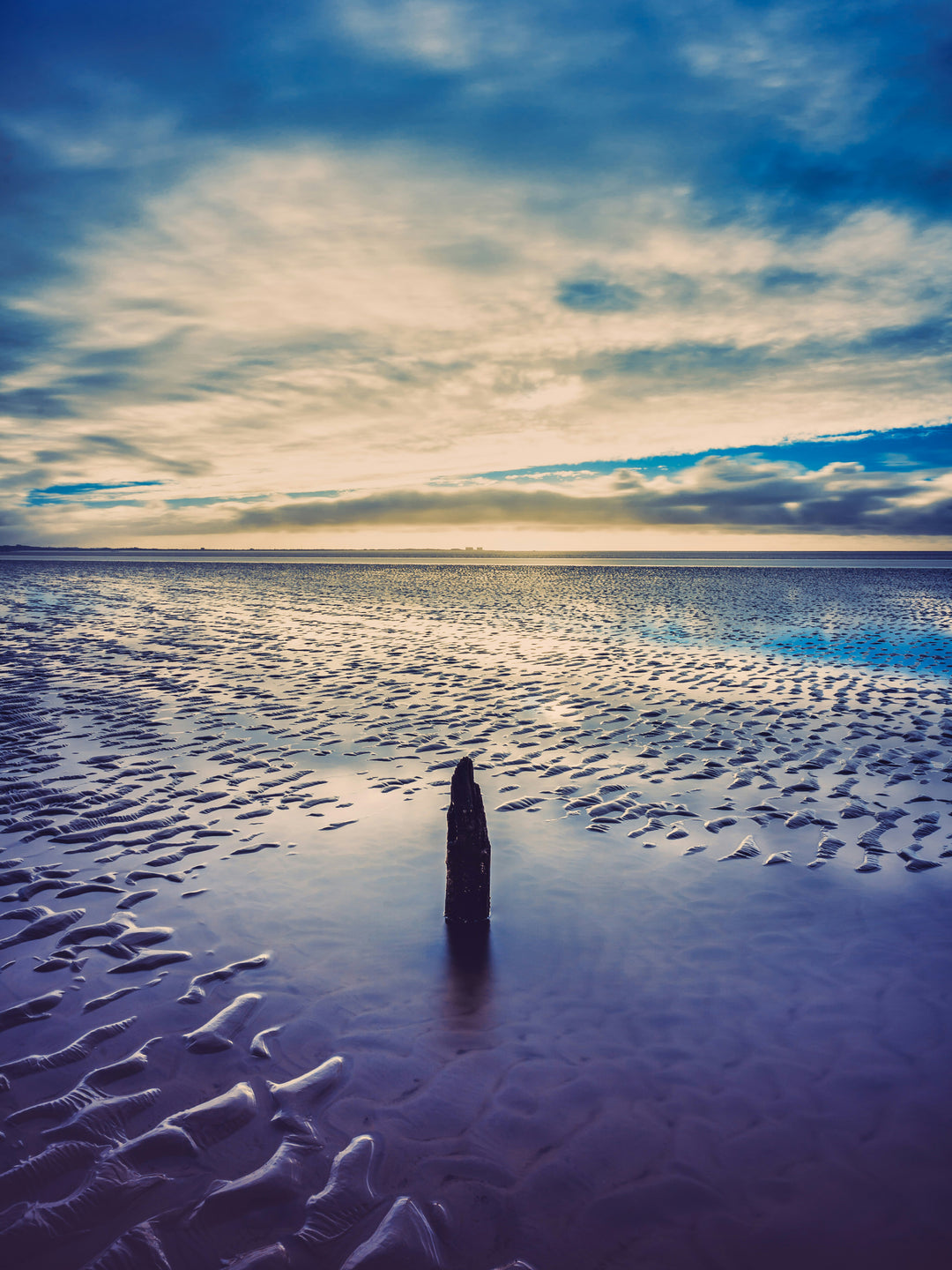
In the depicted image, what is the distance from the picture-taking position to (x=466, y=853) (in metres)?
7.46

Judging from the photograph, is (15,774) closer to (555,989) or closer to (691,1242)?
(555,989)

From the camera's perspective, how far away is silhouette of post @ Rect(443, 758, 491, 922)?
7371 mm

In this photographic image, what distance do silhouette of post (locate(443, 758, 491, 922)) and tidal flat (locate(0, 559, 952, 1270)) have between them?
320 millimetres

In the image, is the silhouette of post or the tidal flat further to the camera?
the silhouette of post

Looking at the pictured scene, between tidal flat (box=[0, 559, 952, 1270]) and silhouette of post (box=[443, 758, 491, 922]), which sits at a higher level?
silhouette of post (box=[443, 758, 491, 922])

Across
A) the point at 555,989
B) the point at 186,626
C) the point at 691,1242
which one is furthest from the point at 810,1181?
the point at 186,626

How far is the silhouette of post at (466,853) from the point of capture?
7.37 m

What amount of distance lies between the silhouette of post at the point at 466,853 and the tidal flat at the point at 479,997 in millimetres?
320

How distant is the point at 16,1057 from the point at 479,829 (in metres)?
4.40

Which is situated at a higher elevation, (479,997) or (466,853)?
(466,853)

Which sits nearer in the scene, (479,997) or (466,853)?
(479,997)

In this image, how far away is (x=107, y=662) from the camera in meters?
23.4

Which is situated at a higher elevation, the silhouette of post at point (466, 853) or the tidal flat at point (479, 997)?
the silhouette of post at point (466, 853)

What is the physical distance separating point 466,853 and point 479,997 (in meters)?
1.50
